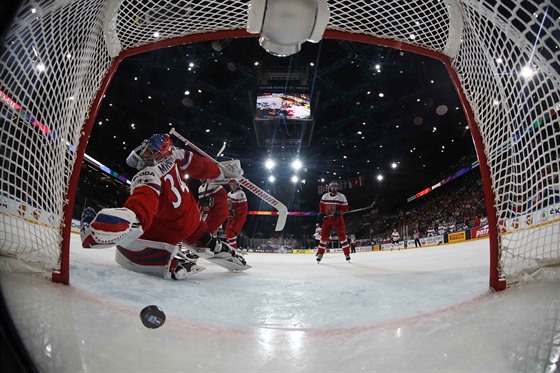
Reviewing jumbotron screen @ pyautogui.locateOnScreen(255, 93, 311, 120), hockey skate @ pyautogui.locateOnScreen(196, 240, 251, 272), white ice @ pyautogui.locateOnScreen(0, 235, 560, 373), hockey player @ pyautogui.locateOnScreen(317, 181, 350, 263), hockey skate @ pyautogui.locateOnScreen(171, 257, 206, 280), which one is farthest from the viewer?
jumbotron screen @ pyautogui.locateOnScreen(255, 93, 311, 120)

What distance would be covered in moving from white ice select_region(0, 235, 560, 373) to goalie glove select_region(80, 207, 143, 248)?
201mm

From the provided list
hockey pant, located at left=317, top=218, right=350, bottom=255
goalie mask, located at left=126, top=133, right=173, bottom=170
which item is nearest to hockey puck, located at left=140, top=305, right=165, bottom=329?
goalie mask, located at left=126, top=133, right=173, bottom=170

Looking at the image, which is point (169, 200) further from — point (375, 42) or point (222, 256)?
point (375, 42)

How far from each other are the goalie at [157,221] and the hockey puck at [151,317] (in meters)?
0.64

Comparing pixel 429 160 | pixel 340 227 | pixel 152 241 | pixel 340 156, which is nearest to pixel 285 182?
pixel 340 156

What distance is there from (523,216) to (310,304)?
1186 millimetres

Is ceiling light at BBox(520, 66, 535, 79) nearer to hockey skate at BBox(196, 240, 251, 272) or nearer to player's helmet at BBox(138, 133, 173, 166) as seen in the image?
player's helmet at BBox(138, 133, 173, 166)

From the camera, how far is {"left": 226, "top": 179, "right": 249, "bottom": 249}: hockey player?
570 cm

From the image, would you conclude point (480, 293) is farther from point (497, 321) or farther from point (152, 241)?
point (152, 241)

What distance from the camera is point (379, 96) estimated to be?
44.3 feet

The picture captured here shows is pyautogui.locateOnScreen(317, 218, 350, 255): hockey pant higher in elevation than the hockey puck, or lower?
higher

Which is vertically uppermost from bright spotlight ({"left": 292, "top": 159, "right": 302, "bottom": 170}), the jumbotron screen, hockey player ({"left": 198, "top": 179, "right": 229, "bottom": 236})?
the jumbotron screen

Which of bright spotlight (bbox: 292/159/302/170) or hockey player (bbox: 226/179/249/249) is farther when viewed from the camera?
bright spotlight (bbox: 292/159/302/170)

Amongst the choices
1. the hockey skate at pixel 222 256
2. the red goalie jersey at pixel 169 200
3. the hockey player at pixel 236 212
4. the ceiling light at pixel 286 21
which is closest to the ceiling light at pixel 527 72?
the ceiling light at pixel 286 21
